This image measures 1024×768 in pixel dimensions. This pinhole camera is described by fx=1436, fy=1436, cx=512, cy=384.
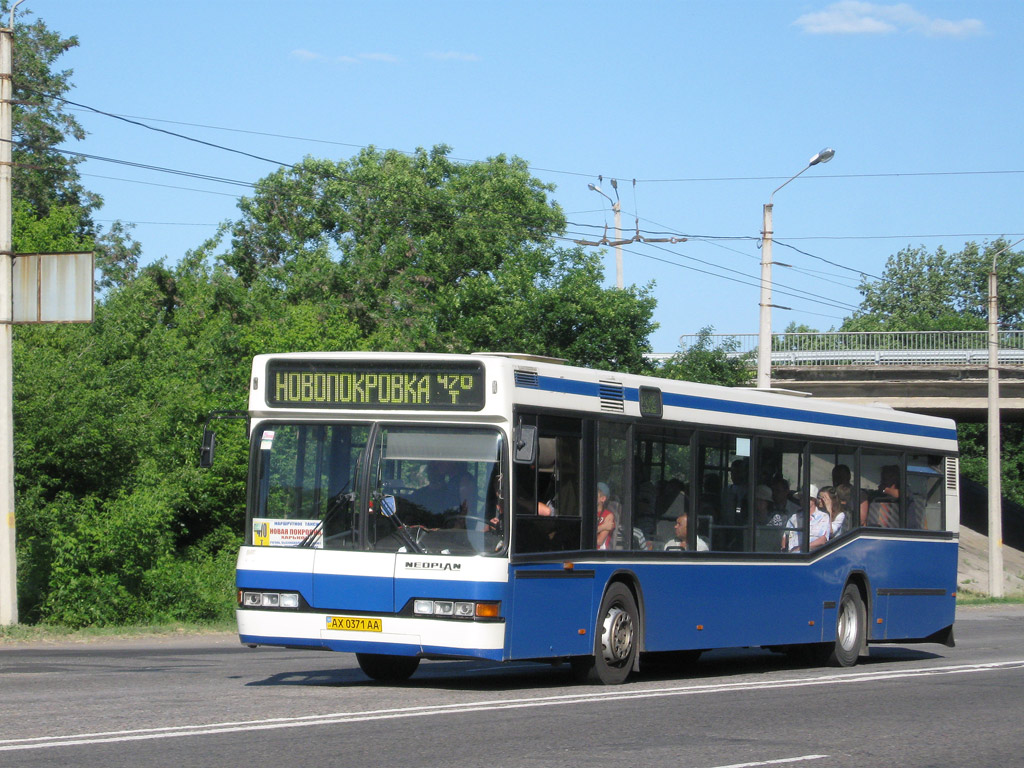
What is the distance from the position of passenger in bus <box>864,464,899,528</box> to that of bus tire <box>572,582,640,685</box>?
194 inches

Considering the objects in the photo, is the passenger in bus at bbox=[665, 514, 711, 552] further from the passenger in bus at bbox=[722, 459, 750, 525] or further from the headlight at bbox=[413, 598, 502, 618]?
the headlight at bbox=[413, 598, 502, 618]

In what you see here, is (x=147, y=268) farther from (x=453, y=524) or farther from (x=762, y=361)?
(x=453, y=524)

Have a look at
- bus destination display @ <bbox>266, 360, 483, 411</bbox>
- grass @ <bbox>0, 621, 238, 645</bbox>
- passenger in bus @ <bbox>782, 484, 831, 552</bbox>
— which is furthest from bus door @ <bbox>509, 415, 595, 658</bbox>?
grass @ <bbox>0, 621, 238, 645</bbox>

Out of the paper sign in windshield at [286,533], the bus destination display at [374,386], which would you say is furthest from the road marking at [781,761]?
the paper sign in windshield at [286,533]

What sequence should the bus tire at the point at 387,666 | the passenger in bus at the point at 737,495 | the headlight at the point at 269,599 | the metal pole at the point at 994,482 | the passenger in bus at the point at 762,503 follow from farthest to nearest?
the metal pole at the point at 994,482 < the passenger in bus at the point at 762,503 < the passenger in bus at the point at 737,495 < the bus tire at the point at 387,666 < the headlight at the point at 269,599

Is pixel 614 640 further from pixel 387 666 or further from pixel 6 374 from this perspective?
pixel 6 374

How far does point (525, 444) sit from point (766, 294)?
19915 millimetres

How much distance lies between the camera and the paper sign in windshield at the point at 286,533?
1112 cm

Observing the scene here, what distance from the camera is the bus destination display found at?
11.0 m

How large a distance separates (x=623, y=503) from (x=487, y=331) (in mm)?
29626

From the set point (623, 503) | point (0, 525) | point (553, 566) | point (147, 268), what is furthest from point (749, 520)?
point (147, 268)

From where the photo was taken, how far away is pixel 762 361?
29688 mm

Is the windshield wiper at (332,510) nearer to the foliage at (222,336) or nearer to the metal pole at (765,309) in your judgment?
the foliage at (222,336)

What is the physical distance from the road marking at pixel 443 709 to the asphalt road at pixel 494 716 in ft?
0.06
